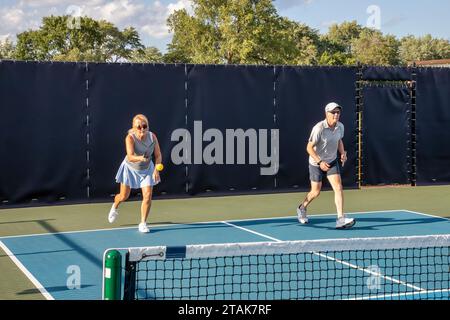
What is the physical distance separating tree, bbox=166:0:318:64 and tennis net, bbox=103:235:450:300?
47448mm

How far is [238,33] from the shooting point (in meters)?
56.1

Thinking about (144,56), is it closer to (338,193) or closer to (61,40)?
(61,40)

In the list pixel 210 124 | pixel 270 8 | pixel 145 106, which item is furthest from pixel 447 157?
pixel 270 8

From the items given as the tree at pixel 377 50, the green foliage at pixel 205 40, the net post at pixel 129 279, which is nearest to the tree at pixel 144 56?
the green foliage at pixel 205 40

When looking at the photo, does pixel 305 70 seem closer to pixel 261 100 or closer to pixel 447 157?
pixel 261 100

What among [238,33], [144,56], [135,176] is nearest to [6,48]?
[144,56]

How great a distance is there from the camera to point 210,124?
44.7ft

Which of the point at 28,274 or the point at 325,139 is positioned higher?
the point at 325,139

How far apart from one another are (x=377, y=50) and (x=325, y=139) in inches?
3637

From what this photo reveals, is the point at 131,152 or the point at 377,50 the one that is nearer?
the point at 131,152

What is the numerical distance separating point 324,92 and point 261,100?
145 cm

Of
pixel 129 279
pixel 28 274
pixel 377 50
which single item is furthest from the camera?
pixel 377 50

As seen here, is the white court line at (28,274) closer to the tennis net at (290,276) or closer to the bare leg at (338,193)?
the tennis net at (290,276)

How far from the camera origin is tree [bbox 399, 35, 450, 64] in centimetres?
13125
